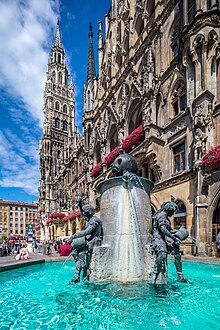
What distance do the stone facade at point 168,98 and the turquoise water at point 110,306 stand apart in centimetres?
940

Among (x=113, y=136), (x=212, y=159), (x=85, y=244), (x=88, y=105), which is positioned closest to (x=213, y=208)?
(x=212, y=159)

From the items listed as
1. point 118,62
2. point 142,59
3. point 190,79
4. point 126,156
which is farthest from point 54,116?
point 126,156

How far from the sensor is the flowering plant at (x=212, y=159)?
1363cm

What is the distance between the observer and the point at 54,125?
9025cm

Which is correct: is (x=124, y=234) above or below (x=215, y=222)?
above

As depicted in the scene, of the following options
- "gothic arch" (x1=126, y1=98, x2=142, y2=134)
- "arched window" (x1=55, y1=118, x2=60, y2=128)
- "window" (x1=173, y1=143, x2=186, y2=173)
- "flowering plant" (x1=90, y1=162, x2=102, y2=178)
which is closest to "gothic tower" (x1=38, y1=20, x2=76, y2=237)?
"arched window" (x1=55, y1=118, x2=60, y2=128)

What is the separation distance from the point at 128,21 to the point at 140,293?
30.7 m

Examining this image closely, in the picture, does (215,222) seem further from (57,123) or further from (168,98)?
(57,123)

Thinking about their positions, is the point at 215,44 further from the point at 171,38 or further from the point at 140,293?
the point at 140,293

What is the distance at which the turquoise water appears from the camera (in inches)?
167

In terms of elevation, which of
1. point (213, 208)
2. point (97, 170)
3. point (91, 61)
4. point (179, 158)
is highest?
point (91, 61)

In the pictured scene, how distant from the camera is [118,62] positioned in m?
32.3

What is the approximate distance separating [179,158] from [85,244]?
13.5 m

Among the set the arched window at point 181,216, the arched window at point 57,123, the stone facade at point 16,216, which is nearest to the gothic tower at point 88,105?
the arched window at point 181,216
